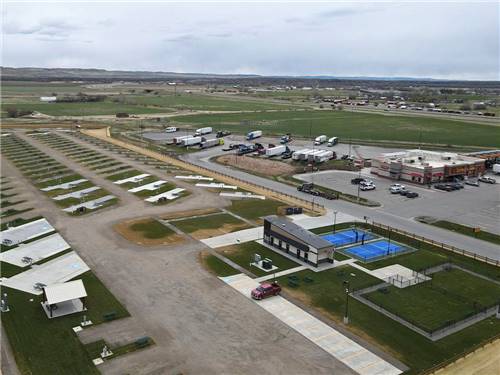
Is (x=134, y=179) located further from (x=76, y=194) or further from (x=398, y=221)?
(x=398, y=221)

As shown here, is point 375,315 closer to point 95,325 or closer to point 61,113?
point 95,325

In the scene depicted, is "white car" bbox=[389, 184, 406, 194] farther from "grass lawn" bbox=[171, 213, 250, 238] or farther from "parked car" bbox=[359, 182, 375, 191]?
"grass lawn" bbox=[171, 213, 250, 238]

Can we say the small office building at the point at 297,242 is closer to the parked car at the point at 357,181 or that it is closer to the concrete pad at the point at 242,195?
the concrete pad at the point at 242,195

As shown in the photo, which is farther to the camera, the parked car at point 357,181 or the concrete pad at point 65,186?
the parked car at point 357,181

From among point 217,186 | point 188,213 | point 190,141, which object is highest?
point 190,141

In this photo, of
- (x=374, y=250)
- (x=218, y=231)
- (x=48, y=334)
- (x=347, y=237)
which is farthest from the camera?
(x=218, y=231)

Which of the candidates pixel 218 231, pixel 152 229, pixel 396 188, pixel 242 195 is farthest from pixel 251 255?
pixel 396 188

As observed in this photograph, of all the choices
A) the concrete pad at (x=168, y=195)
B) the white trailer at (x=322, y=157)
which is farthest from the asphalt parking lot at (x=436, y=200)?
the concrete pad at (x=168, y=195)
